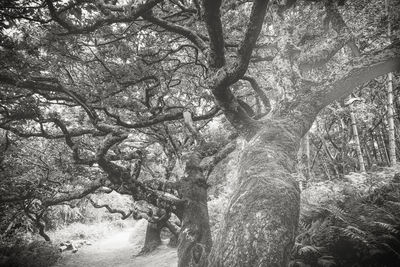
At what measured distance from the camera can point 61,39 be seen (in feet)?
19.0

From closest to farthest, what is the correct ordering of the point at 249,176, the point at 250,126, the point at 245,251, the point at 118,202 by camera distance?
the point at 245,251 < the point at 249,176 < the point at 250,126 < the point at 118,202

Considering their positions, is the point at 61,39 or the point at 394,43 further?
the point at 61,39

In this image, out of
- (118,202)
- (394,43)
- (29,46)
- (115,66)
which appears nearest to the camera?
(394,43)

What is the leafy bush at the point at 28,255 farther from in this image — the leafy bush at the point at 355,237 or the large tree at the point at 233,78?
the leafy bush at the point at 355,237

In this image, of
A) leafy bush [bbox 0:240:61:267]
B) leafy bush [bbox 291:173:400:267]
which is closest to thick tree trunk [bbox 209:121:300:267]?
leafy bush [bbox 291:173:400:267]

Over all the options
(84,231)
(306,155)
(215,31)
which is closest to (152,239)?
(306,155)

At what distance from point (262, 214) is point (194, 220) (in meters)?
4.72

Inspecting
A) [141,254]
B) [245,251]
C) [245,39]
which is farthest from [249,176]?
[141,254]

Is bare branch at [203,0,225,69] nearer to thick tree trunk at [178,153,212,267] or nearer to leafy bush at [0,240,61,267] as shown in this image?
thick tree trunk at [178,153,212,267]

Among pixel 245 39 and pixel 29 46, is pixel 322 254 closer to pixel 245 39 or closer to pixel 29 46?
pixel 245 39

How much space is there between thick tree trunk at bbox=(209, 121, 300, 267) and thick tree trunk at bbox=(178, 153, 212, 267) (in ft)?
11.4

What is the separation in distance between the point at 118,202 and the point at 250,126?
81.2ft

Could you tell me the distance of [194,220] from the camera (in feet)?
21.9

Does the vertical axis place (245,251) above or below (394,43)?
below
